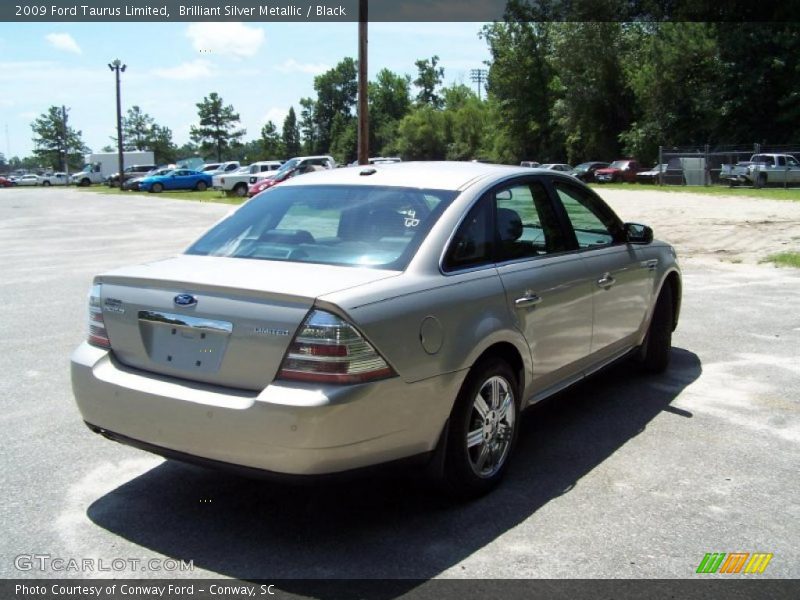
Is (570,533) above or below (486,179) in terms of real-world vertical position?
below

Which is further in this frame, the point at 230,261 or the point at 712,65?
the point at 712,65

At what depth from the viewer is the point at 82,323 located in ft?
27.7

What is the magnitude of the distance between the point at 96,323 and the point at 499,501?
7.23 feet

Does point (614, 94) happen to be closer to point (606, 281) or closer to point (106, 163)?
point (106, 163)

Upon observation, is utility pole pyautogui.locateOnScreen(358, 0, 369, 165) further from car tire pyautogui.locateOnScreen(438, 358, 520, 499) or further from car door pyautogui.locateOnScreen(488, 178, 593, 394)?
car tire pyautogui.locateOnScreen(438, 358, 520, 499)

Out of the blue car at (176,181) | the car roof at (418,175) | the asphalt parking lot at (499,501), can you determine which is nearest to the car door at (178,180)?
the blue car at (176,181)

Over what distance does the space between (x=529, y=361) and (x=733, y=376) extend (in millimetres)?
2803

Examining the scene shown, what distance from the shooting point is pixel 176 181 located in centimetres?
5462

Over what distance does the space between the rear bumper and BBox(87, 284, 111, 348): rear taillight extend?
0.20 m

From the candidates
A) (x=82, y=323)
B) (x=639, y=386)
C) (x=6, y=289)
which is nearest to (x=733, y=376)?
(x=639, y=386)

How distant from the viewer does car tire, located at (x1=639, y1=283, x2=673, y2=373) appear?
6.34 metres

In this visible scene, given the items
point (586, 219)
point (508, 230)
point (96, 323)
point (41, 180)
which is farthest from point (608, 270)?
point (41, 180)

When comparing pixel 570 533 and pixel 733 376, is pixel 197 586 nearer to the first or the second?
pixel 570 533

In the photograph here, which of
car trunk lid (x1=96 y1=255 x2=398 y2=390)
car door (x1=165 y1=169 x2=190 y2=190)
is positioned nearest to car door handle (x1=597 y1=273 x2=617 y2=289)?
car trunk lid (x1=96 y1=255 x2=398 y2=390)
